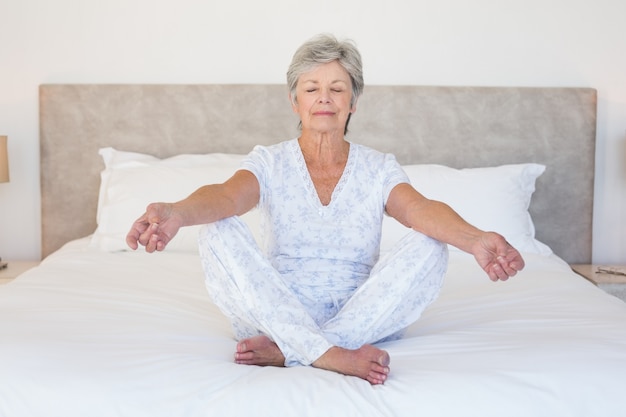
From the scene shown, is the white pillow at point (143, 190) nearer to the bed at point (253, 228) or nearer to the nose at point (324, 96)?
the bed at point (253, 228)

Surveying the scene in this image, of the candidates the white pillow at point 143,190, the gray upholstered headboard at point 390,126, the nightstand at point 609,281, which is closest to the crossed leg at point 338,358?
the white pillow at point 143,190

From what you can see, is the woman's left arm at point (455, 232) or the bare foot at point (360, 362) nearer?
the bare foot at point (360, 362)

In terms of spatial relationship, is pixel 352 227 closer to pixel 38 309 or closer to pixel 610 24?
pixel 38 309

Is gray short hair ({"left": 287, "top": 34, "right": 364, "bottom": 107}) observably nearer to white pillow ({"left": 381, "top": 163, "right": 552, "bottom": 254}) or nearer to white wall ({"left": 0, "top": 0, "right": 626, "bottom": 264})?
white pillow ({"left": 381, "top": 163, "right": 552, "bottom": 254})

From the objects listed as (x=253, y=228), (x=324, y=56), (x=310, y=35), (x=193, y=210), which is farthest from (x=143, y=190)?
(x=193, y=210)

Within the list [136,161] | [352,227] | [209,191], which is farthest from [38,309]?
[136,161]

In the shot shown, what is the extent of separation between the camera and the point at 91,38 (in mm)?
3871

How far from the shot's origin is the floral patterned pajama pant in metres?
1.95

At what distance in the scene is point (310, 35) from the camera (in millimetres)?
3871

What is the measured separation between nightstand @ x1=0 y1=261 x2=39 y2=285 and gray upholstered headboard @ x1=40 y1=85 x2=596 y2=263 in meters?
0.38

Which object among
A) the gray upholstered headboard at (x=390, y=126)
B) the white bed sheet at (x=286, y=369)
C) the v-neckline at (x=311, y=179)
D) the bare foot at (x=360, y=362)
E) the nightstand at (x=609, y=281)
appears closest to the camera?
the white bed sheet at (x=286, y=369)

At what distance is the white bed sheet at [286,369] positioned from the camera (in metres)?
1.67

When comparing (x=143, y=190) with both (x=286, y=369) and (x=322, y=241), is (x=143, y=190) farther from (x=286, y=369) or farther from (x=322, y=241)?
(x=286, y=369)

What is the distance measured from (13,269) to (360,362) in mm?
2275
